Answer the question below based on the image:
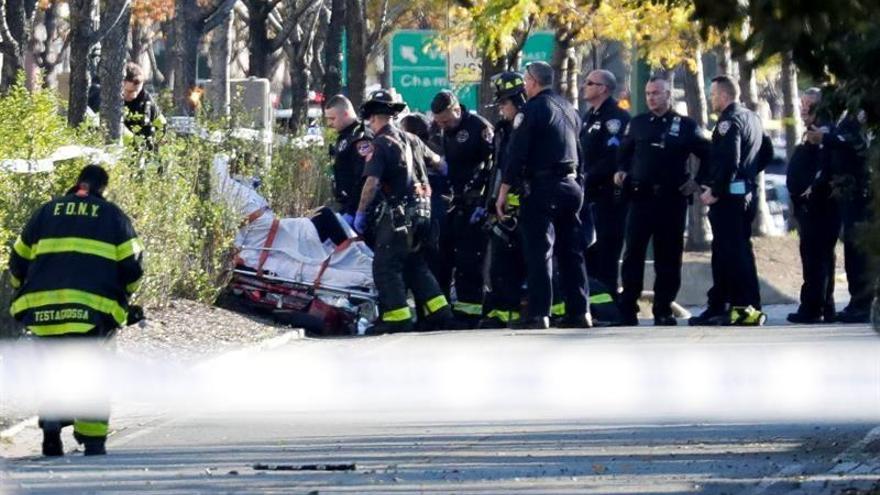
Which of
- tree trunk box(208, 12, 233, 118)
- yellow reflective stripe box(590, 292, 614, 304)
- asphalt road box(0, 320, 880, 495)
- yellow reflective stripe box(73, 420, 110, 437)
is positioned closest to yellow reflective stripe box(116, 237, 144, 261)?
yellow reflective stripe box(73, 420, 110, 437)

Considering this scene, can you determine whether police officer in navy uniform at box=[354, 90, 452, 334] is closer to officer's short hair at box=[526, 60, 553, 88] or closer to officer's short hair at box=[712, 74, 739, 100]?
officer's short hair at box=[526, 60, 553, 88]

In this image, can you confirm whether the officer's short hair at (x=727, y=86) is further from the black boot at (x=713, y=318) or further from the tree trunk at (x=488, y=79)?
the tree trunk at (x=488, y=79)

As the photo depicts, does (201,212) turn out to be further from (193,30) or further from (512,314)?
(193,30)

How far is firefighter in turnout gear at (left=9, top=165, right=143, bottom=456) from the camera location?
10.0m

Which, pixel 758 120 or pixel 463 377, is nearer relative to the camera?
pixel 463 377

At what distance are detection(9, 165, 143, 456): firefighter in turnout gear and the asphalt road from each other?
64cm

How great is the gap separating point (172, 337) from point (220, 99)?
803cm

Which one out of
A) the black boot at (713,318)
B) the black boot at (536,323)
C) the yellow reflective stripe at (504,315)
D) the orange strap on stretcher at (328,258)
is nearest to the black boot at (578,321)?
the black boot at (536,323)

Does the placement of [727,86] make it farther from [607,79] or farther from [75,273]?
[75,273]

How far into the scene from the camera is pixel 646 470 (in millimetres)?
9008

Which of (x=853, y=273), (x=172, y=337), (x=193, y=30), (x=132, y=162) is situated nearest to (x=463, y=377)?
(x=172, y=337)

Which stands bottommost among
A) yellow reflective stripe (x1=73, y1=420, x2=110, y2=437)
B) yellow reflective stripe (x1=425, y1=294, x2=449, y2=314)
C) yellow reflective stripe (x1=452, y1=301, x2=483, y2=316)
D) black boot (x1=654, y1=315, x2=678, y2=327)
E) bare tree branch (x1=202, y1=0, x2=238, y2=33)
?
black boot (x1=654, y1=315, x2=678, y2=327)

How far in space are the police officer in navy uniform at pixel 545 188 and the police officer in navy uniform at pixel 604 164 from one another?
0.80 meters

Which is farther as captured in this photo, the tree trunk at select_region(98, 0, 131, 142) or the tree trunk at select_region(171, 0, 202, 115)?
the tree trunk at select_region(171, 0, 202, 115)
